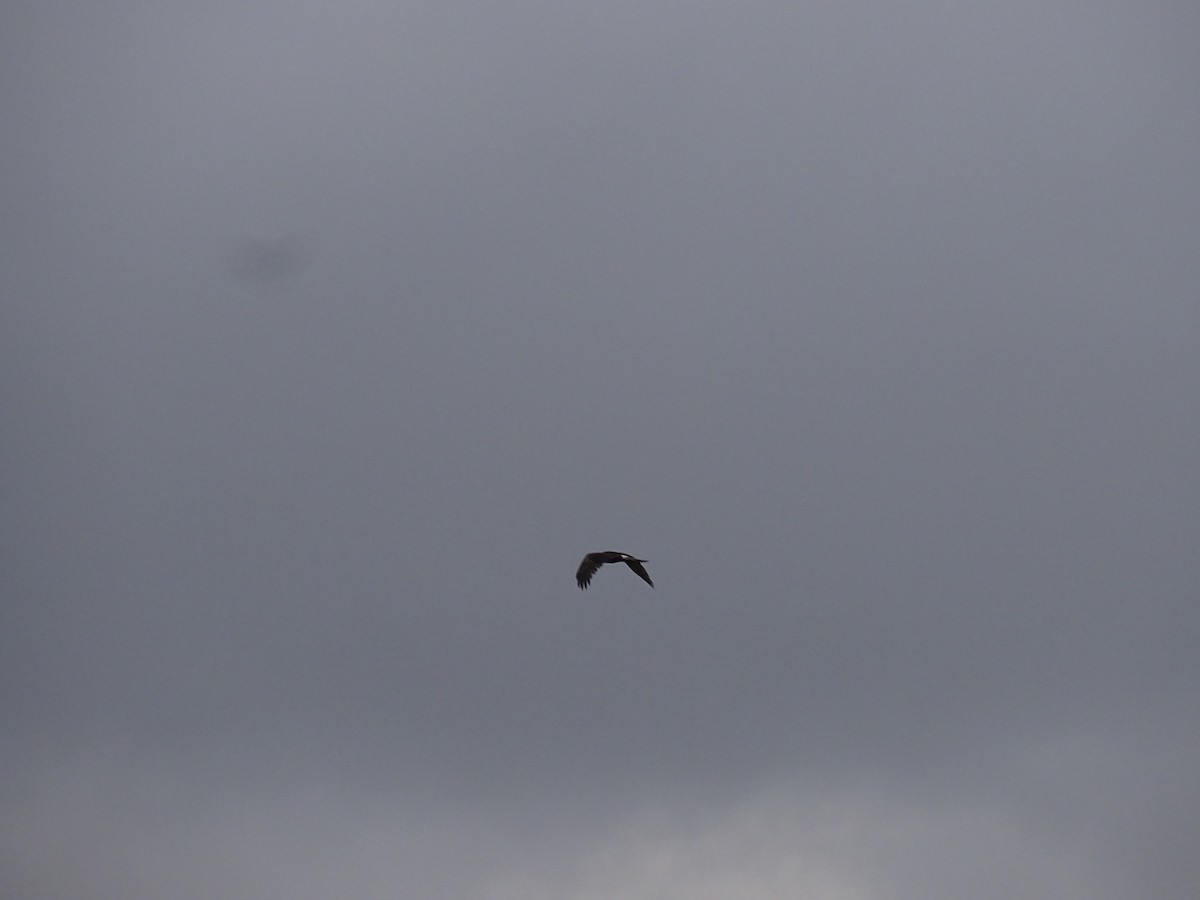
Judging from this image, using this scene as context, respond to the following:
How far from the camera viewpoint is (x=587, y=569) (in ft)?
219

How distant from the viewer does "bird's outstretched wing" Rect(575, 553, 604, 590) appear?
65.5m

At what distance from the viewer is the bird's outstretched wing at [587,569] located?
65.5 m

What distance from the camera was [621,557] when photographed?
64.1m
